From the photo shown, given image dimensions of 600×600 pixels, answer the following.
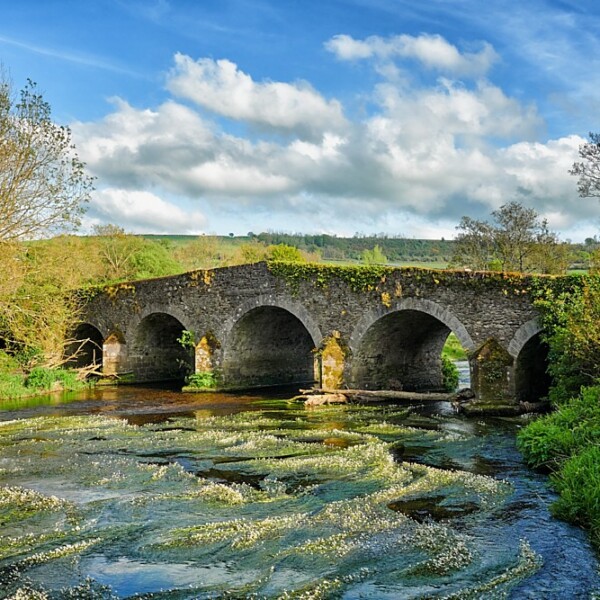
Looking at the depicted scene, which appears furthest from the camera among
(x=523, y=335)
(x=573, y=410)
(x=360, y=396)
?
(x=360, y=396)

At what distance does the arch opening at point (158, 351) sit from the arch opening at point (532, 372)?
1581cm

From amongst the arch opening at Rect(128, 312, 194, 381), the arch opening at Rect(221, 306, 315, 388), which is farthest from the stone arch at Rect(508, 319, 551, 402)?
the arch opening at Rect(128, 312, 194, 381)

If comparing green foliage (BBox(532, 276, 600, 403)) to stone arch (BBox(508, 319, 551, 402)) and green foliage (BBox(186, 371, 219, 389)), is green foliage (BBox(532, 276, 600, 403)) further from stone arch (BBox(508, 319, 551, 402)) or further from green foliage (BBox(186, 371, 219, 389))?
green foliage (BBox(186, 371, 219, 389))

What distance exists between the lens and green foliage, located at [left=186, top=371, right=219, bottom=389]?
24938 millimetres

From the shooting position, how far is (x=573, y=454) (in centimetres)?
1060

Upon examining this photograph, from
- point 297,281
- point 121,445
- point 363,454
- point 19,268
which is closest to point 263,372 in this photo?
point 297,281

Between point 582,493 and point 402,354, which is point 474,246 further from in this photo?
point 582,493

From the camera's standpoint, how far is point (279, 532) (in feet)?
28.0

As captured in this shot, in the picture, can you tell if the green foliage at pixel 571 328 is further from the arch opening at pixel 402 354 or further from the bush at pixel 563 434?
the arch opening at pixel 402 354

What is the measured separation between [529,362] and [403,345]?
575cm

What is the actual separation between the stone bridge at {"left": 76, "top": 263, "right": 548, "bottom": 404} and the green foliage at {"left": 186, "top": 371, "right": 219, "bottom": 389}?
19cm

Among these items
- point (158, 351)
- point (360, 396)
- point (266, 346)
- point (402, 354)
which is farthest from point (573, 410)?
point (158, 351)

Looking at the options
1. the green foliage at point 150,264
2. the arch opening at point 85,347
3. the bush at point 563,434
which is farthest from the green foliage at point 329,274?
the green foliage at point 150,264

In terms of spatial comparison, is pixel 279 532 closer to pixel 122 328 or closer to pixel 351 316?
pixel 351 316
